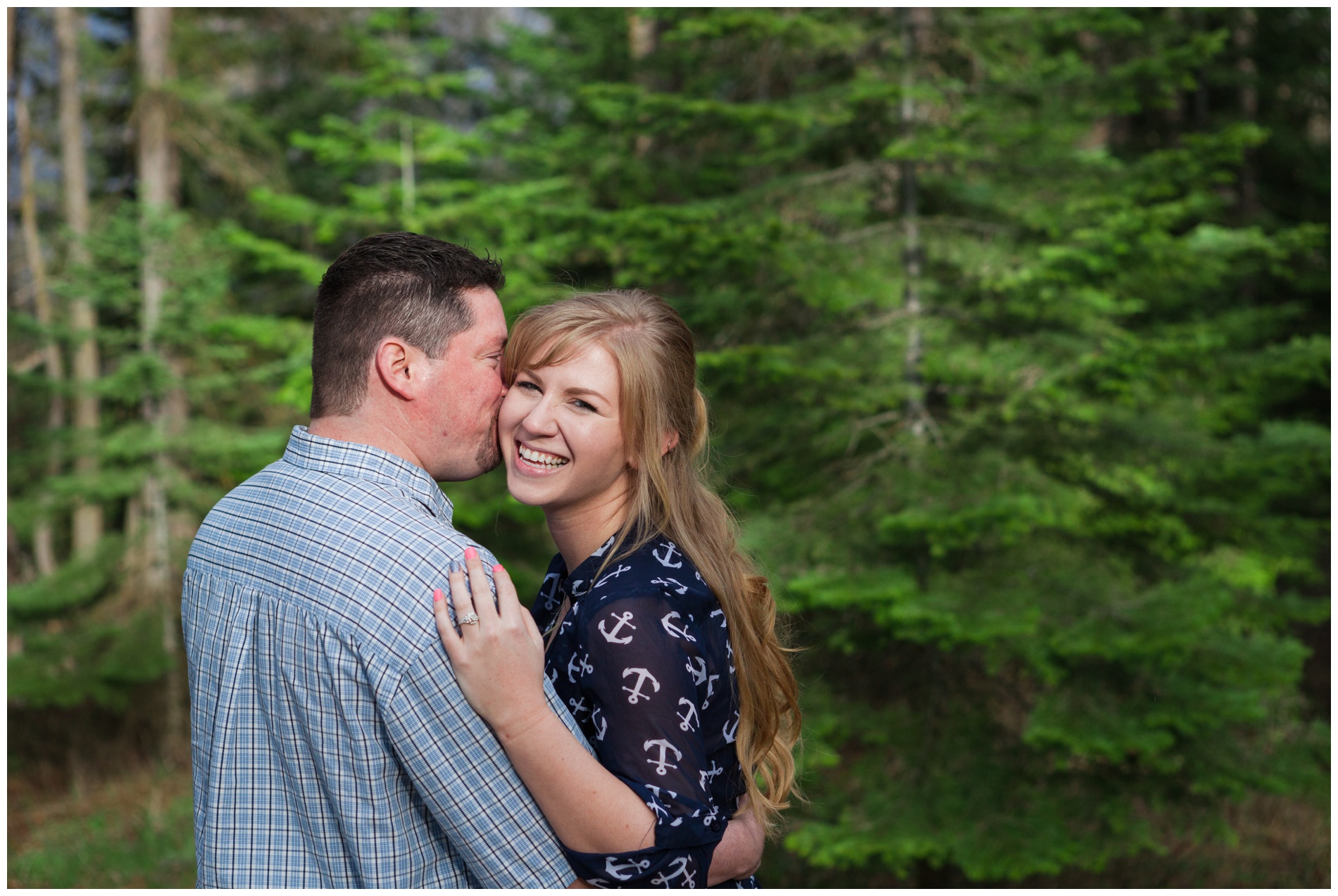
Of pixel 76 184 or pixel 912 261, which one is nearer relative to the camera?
pixel 912 261

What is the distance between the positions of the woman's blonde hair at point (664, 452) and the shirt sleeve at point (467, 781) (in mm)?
501

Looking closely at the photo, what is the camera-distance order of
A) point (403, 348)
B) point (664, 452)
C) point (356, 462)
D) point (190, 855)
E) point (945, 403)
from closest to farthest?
point (356, 462), point (403, 348), point (664, 452), point (945, 403), point (190, 855)

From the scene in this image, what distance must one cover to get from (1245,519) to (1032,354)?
2014 millimetres

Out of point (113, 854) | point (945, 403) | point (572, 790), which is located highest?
point (572, 790)

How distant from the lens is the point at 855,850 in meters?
5.78

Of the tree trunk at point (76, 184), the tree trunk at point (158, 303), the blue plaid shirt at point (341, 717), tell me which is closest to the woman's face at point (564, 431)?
the blue plaid shirt at point (341, 717)

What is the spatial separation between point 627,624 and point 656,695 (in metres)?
0.13

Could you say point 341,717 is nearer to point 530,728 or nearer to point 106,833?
point 530,728

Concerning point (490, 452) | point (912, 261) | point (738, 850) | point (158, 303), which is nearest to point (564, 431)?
point (490, 452)

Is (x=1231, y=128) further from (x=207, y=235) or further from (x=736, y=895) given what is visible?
(x=207, y=235)

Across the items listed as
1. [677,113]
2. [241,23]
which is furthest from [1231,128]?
[241,23]

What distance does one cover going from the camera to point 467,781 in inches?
59.2

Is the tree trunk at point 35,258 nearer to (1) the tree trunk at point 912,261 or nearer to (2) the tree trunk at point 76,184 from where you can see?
(2) the tree trunk at point 76,184

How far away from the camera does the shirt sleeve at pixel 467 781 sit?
1.50m
